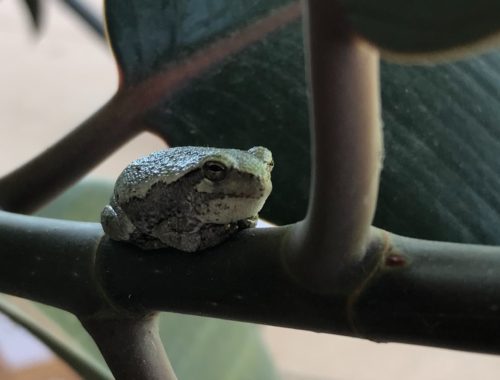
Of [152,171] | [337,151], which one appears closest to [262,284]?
[337,151]

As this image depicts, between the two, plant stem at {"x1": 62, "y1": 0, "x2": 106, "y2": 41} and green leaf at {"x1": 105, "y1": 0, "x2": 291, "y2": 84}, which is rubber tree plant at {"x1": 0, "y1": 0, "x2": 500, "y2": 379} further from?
plant stem at {"x1": 62, "y1": 0, "x2": 106, "y2": 41}

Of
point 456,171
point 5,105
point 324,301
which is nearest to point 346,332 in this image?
point 324,301

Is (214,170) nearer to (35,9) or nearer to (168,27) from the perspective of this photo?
(168,27)

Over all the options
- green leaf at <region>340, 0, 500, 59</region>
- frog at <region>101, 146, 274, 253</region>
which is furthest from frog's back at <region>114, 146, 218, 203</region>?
green leaf at <region>340, 0, 500, 59</region>

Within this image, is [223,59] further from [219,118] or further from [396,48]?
[396,48]

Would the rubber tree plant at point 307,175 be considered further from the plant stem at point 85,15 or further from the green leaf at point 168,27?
the plant stem at point 85,15

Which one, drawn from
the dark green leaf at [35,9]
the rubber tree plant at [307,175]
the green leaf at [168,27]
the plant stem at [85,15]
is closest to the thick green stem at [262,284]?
the rubber tree plant at [307,175]
